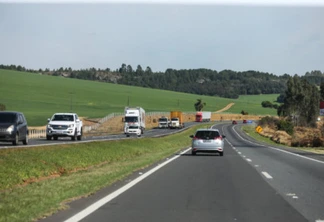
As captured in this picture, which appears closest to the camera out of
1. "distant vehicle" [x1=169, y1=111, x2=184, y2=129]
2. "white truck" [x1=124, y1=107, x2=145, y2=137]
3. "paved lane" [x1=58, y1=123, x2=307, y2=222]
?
"paved lane" [x1=58, y1=123, x2=307, y2=222]

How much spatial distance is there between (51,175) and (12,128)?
883 cm

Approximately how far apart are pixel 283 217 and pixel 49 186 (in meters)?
6.83

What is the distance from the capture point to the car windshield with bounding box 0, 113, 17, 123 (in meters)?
30.7

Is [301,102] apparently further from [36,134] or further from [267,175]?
[267,175]

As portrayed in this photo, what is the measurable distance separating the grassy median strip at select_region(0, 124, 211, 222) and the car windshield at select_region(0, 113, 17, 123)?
3.45 m

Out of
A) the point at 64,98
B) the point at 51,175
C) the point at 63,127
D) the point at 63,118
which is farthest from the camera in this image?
the point at 64,98

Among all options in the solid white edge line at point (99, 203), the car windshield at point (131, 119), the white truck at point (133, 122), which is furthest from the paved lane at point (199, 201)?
the car windshield at point (131, 119)

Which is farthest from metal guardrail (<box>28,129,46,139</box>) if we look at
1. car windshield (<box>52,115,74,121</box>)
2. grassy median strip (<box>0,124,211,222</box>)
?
grassy median strip (<box>0,124,211,222</box>)

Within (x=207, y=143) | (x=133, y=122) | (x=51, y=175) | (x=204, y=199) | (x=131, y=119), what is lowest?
(x=51, y=175)

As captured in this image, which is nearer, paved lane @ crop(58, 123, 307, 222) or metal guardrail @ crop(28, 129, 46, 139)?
paved lane @ crop(58, 123, 307, 222)

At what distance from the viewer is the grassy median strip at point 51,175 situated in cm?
1171

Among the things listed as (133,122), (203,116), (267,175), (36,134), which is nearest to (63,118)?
(36,134)

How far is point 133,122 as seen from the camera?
72.9 m

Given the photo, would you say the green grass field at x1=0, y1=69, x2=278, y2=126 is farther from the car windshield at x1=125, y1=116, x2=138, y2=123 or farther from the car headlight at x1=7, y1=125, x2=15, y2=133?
the car headlight at x1=7, y1=125, x2=15, y2=133
